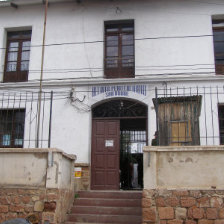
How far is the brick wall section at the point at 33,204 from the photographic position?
804 centimetres

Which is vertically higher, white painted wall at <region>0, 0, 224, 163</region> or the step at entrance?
white painted wall at <region>0, 0, 224, 163</region>

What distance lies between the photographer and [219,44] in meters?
12.7

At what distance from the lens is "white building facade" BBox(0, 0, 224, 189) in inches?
466

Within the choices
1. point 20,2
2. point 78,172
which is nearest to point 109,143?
point 78,172

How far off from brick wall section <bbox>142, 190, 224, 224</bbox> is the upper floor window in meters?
5.91

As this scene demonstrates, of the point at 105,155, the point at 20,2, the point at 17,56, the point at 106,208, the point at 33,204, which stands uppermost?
the point at 20,2

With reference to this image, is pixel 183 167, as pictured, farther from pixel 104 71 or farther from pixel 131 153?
pixel 131 153

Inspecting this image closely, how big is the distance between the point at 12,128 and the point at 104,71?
400 cm

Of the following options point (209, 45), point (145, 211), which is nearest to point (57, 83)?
point (209, 45)

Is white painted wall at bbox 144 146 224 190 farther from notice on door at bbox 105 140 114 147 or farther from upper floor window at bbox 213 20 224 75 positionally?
upper floor window at bbox 213 20 224 75

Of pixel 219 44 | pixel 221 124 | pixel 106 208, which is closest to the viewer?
pixel 106 208

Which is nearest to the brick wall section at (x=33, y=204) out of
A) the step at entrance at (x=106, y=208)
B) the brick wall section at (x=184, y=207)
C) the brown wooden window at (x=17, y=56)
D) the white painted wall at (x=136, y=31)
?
the step at entrance at (x=106, y=208)

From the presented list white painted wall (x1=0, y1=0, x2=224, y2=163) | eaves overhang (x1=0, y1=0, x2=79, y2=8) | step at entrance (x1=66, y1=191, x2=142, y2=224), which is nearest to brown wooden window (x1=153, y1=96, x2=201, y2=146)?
step at entrance (x1=66, y1=191, x2=142, y2=224)

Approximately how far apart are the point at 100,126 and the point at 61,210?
4.30 meters
